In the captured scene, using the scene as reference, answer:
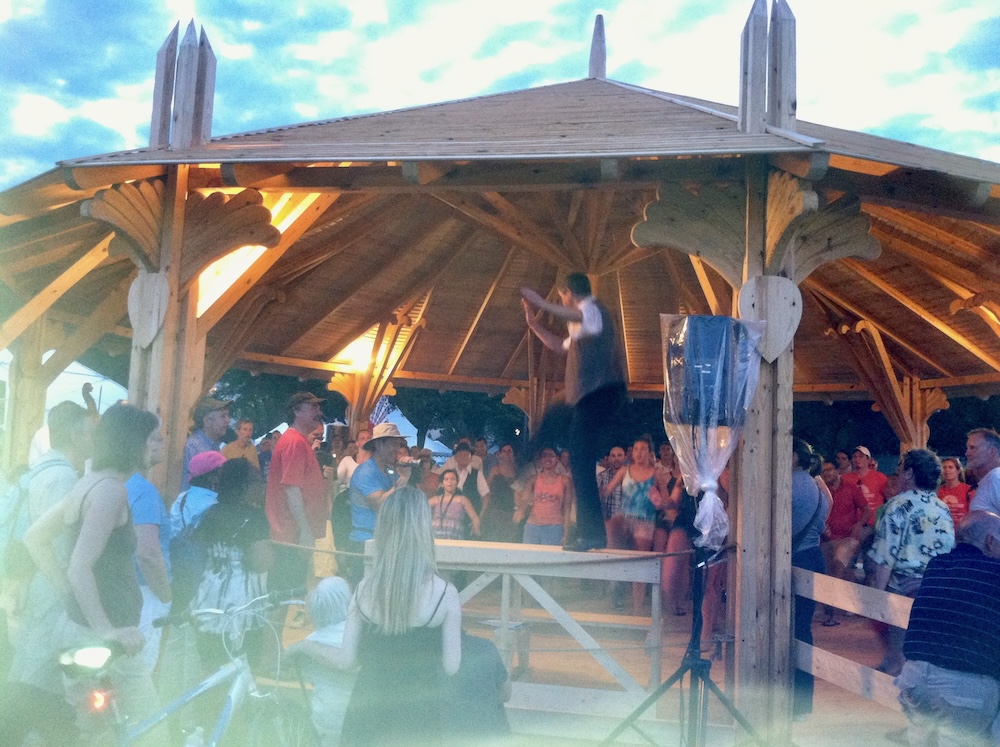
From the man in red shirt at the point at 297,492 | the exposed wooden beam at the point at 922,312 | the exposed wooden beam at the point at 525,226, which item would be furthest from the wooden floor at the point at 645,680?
the exposed wooden beam at the point at 922,312

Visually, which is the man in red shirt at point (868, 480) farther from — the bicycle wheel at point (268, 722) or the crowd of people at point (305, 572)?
the bicycle wheel at point (268, 722)

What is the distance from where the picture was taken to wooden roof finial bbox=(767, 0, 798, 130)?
5.66 meters

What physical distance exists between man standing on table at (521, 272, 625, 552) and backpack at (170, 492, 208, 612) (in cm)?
220

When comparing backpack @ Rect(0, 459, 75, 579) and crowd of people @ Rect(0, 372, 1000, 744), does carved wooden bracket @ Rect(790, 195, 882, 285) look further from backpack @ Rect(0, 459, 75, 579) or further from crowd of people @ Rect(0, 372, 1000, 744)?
backpack @ Rect(0, 459, 75, 579)

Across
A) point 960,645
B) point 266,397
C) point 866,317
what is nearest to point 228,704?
point 960,645

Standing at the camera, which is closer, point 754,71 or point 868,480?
point 754,71

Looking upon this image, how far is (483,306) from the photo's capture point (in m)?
13.2

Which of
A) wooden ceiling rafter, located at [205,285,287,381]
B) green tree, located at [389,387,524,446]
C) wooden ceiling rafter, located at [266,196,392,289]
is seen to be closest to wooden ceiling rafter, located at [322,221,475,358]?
wooden ceiling rafter, located at [266,196,392,289]

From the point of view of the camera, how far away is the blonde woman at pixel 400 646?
11.0 feet

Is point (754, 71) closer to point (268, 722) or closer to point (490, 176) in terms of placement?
point (490, 176)

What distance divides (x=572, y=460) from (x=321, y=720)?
2224 mm

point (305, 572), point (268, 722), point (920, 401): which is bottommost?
point (268, 722)

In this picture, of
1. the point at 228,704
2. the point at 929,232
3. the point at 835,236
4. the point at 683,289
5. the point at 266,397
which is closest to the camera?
the point at 228,704

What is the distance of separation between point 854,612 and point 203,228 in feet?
14.8
